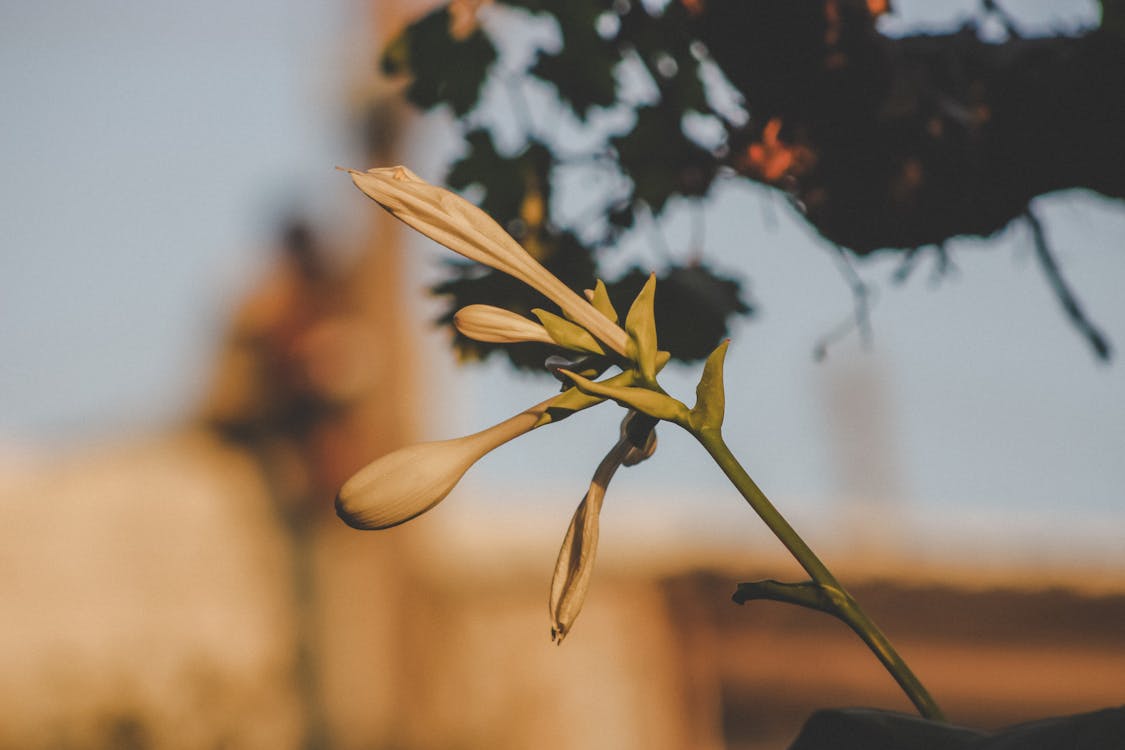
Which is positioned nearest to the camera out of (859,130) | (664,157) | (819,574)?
(819,574)

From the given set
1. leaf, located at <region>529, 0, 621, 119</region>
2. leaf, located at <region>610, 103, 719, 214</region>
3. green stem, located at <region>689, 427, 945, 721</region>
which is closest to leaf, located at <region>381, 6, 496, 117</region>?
leaf, located at <region>529, 0, 621, 119</region>

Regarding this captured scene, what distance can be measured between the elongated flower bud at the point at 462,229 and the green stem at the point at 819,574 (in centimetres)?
8

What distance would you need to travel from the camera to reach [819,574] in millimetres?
395

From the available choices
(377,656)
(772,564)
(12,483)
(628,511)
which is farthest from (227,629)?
(772,564)

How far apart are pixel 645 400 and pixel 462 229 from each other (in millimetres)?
117

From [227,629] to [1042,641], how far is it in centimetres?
317

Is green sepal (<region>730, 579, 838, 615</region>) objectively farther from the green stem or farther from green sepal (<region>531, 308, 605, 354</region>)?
green sepal (<region>531, 308, 605, 354</region>)

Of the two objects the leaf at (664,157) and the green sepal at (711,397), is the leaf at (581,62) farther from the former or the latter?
the green sepal at (711,397)

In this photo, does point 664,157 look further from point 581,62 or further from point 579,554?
point 579,554

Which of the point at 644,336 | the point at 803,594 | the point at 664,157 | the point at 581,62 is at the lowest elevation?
the point at 803,594

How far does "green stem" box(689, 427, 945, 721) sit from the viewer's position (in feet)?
1.28

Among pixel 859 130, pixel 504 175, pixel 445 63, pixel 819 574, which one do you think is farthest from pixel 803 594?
pixel 445 63

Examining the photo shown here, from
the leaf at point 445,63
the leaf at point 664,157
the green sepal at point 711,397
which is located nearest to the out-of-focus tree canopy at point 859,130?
the leaf at point 664,157

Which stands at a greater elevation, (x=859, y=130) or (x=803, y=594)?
(x=859, y=130)
